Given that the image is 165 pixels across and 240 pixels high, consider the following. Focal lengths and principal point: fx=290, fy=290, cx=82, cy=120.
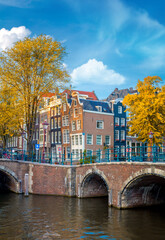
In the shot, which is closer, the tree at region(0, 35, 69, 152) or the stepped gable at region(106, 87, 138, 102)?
the tree at region(0, 35, 69, 152)

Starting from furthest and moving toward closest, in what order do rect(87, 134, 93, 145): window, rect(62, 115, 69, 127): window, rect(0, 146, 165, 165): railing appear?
rect(62, 115, 69, 127): window
rect(87, 134, 93, 145): window
rect(0, 146, 165, 165): railing

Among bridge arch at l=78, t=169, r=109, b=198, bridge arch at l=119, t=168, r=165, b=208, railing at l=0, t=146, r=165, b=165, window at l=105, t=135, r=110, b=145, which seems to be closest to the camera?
railing at l=0, t=146, r=165, b=165

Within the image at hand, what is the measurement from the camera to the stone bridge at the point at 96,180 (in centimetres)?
1773

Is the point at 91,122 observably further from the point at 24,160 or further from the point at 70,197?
the point at 70,197

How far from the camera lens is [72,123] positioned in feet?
134

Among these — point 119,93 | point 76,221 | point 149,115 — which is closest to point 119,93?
point 119,93

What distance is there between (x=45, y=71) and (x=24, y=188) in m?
11.1

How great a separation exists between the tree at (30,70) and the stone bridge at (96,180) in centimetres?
295

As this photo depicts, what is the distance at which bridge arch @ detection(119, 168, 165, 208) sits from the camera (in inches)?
684

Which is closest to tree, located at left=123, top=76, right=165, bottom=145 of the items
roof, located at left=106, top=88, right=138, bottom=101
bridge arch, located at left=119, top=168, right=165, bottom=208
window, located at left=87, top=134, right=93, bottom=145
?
window, located at left=87, top=134, right=93, bottom=145

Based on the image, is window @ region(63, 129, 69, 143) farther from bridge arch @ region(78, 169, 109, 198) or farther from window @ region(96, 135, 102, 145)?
bridge arch @ region(78, 169, 109, 198)

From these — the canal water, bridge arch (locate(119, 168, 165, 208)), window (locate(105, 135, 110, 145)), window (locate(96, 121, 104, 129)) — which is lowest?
the canal water

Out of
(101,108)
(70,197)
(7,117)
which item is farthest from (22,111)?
(101,108)

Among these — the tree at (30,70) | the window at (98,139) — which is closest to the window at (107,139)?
the window at (98,139)
